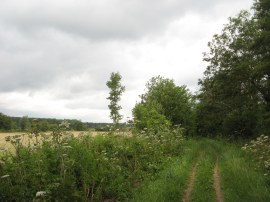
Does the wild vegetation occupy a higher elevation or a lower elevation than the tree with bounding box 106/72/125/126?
lower

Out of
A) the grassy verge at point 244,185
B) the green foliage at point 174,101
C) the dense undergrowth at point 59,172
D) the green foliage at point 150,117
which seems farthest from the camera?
the green foliage at point 174,101

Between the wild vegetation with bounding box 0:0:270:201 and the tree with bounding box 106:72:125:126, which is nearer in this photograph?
the wild vegetation with bounding box 0:0:270:201

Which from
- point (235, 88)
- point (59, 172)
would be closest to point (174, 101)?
point (235, 88)

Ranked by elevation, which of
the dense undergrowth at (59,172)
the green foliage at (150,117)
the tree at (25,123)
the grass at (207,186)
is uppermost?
the green foliage at (150,117)

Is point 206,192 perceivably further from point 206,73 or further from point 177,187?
point 206,73

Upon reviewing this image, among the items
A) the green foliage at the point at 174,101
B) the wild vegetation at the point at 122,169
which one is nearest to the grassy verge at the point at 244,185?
the wild vegetation at the point at 122,169

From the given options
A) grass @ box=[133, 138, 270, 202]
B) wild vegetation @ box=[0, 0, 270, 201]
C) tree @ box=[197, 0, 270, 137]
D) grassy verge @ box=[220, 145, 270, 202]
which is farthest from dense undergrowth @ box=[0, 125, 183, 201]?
tree @ box=[197, 0, 270, 137]

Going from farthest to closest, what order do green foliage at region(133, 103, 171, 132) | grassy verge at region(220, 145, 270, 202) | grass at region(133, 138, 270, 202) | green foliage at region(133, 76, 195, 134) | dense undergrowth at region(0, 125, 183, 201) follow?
green foliage at region(133, 76, 195, 134)
green foliage at region(133, 103, 171, 132)
grass at region(133, 138, 270, 202)
grassy verge at region(220, 145, 270, 202)
dense undergrowth at region(0, 125, 183, 201)

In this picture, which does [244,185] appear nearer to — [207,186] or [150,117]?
[207,186]

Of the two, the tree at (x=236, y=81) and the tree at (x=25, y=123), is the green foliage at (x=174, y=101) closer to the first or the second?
Answer: the tree at (x=236, y=81)

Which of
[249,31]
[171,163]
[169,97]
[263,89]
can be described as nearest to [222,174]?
[171,163]

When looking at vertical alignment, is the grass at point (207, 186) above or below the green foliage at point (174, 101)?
below

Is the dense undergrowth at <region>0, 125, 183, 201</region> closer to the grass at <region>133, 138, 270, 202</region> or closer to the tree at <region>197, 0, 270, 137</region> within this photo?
the grass at <region>133, 138, 270, 202</region>

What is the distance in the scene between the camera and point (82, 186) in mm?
10117
